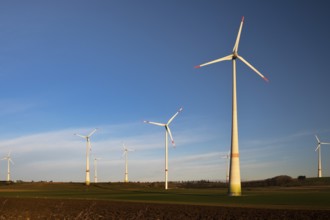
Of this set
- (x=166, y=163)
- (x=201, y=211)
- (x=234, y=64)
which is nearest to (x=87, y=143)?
(x=166, y=163)

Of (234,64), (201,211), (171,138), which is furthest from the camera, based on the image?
(171,138)

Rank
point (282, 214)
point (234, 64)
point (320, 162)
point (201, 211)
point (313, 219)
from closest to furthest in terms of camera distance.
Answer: point (313, 219) < point (282, 214) < point (201, 211) < point (234, 64) < point (320, 162)

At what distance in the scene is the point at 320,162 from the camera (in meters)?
148

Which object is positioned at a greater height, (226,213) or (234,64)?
(234,64)

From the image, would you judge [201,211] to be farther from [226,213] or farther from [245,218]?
Answer: [245,218]

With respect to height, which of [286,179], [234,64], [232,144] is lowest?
[286,179]

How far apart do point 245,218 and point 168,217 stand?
6.06 m

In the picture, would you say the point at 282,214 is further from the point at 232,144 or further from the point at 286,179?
the point at 286,179

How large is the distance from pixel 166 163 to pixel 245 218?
230 feet

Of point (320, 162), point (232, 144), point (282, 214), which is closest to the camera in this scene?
point (282, 214)

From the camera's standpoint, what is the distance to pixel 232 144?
64750mm

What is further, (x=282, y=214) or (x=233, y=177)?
(x=233, y=177)

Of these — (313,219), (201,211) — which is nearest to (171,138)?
(201,211)

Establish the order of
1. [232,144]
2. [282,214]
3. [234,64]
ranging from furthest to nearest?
[234,64] < [232,144] < [282,214]
